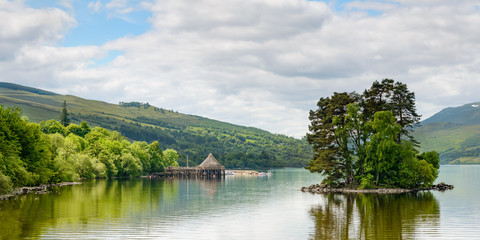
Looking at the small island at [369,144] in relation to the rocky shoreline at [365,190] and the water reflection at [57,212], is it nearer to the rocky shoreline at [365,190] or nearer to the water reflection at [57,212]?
the rocky shoreline at [365,190]

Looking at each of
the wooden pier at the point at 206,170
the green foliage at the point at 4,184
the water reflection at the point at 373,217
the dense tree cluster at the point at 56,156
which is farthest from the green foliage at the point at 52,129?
the water reflection at the point at 373,217

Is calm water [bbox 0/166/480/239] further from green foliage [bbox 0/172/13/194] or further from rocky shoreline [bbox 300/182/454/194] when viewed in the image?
rocky shoreline [bbox 300/182/454/194]

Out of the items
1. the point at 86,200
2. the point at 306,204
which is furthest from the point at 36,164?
the point at 306,204

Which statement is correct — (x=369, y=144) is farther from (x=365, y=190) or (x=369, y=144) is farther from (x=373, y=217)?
(x=373, y=217)

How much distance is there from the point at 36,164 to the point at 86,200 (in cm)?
2104

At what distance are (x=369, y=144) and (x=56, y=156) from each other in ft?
186

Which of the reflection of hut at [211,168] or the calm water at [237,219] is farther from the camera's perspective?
the reflection of hut at [211,168]

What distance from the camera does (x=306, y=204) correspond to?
193 ft

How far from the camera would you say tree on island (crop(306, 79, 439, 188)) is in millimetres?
73438

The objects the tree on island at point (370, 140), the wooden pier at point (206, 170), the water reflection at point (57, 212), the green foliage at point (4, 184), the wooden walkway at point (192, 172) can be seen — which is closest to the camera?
the water reflection at point (57, 212)

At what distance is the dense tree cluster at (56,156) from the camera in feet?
212

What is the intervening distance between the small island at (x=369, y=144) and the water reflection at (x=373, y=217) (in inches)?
443

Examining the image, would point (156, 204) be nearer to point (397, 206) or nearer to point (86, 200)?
point (86, 200)

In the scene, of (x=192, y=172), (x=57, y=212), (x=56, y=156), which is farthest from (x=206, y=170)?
(x=57, y=212)
